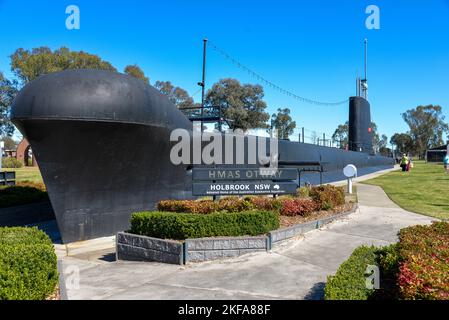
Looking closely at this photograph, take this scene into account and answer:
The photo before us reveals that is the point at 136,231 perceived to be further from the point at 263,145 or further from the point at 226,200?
the point at 263,145

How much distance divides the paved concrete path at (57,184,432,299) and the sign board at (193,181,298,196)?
1.66m

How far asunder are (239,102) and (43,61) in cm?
3593

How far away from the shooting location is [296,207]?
11070 millimetres

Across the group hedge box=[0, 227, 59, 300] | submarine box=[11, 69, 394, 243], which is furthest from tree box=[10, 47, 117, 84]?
hedge box=[0, 227, 59, 300]

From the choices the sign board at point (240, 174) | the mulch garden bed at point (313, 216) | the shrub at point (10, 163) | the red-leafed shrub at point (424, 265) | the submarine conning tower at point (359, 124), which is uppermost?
the submarine conning tower at point (359, 124)

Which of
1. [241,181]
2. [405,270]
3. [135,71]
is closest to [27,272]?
[405,270]

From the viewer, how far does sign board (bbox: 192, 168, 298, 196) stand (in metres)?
10.6

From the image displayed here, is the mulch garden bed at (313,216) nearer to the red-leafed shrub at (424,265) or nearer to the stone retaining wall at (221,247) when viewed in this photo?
the stone retaining wall at (221,247)

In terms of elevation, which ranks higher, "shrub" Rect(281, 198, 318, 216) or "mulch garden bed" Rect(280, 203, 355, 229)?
"shrub" Rect(281, 198, 318, 216)

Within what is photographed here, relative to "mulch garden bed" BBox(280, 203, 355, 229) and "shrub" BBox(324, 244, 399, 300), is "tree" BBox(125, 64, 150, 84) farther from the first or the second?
"shrub" BBox(324, 244, 399, 300)

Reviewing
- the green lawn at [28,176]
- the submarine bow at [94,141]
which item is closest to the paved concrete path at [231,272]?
the submarine bow at [94,141]

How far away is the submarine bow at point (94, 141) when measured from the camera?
31.5ft

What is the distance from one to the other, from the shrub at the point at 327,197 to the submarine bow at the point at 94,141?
506 cm

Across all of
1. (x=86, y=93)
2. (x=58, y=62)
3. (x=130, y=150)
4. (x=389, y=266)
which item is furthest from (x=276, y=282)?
(x=58, y=62)
